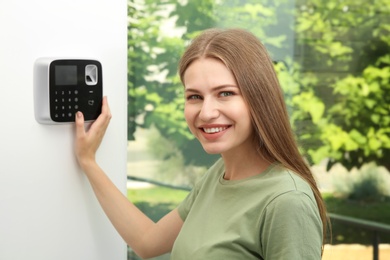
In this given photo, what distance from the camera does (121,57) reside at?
1520 millimetres

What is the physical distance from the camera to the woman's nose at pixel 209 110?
1.34m

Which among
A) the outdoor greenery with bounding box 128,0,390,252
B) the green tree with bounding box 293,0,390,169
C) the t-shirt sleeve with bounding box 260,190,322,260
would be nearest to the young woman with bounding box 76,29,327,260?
the t-shirt sleeve with bounding box 260,190,322,260

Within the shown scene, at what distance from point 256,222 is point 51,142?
411mm

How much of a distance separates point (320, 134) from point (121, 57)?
46.3 inches

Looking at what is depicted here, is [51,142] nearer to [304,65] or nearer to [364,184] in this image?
[304,65]

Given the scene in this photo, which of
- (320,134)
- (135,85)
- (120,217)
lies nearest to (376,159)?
(320,134)

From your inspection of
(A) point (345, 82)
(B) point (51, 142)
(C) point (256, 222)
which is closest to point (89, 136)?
(B) point (51, 142)

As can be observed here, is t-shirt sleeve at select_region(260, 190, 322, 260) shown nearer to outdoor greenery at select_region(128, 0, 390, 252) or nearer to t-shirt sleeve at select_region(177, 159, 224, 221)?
t-shirt sleeve at select_region(177, 159, 224, 221)

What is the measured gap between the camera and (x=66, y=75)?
140 cm

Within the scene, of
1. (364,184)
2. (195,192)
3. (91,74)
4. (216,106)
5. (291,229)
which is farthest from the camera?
(364,184)

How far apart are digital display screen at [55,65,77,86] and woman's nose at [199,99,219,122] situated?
0.86ft

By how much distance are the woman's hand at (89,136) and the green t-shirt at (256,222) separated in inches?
9.4

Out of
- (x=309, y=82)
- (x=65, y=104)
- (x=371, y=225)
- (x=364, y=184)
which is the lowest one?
(x=371, y=225)

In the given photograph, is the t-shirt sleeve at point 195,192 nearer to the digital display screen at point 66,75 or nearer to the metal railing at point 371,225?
the digital display screen at point 66,75
